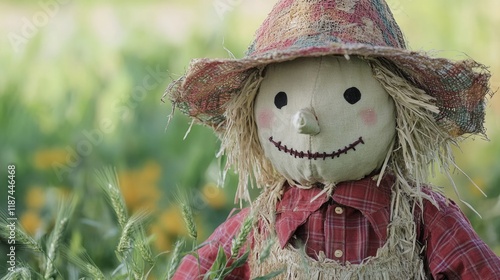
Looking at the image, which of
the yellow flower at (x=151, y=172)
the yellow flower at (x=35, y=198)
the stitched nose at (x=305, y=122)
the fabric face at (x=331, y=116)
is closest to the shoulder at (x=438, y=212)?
the fabric face at (x=331, y=116)

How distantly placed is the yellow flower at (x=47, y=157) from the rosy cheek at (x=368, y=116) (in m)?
1.37

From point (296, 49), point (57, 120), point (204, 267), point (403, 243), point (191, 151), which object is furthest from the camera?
point (57, 120)

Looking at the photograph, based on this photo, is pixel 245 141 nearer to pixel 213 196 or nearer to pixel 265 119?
pixel 265 119

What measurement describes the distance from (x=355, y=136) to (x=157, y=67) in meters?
1.54

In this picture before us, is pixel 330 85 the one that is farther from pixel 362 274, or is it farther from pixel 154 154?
pixel 154 154

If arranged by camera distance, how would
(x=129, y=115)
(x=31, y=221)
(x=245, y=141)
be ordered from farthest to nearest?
(x=129, y=115)
(x=31, y=221)
(x=245, y=141)

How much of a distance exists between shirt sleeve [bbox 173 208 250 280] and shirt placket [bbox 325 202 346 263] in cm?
19

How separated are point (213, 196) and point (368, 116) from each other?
1.07m

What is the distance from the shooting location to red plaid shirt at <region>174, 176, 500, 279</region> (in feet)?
6.02

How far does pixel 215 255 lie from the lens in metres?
1.98

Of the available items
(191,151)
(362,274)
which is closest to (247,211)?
(362,274)

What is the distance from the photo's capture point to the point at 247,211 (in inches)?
78.5

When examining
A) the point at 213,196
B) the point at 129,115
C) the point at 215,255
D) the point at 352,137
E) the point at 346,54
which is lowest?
the point at 213,196

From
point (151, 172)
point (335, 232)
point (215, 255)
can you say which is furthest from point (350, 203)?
point (151, 172)
